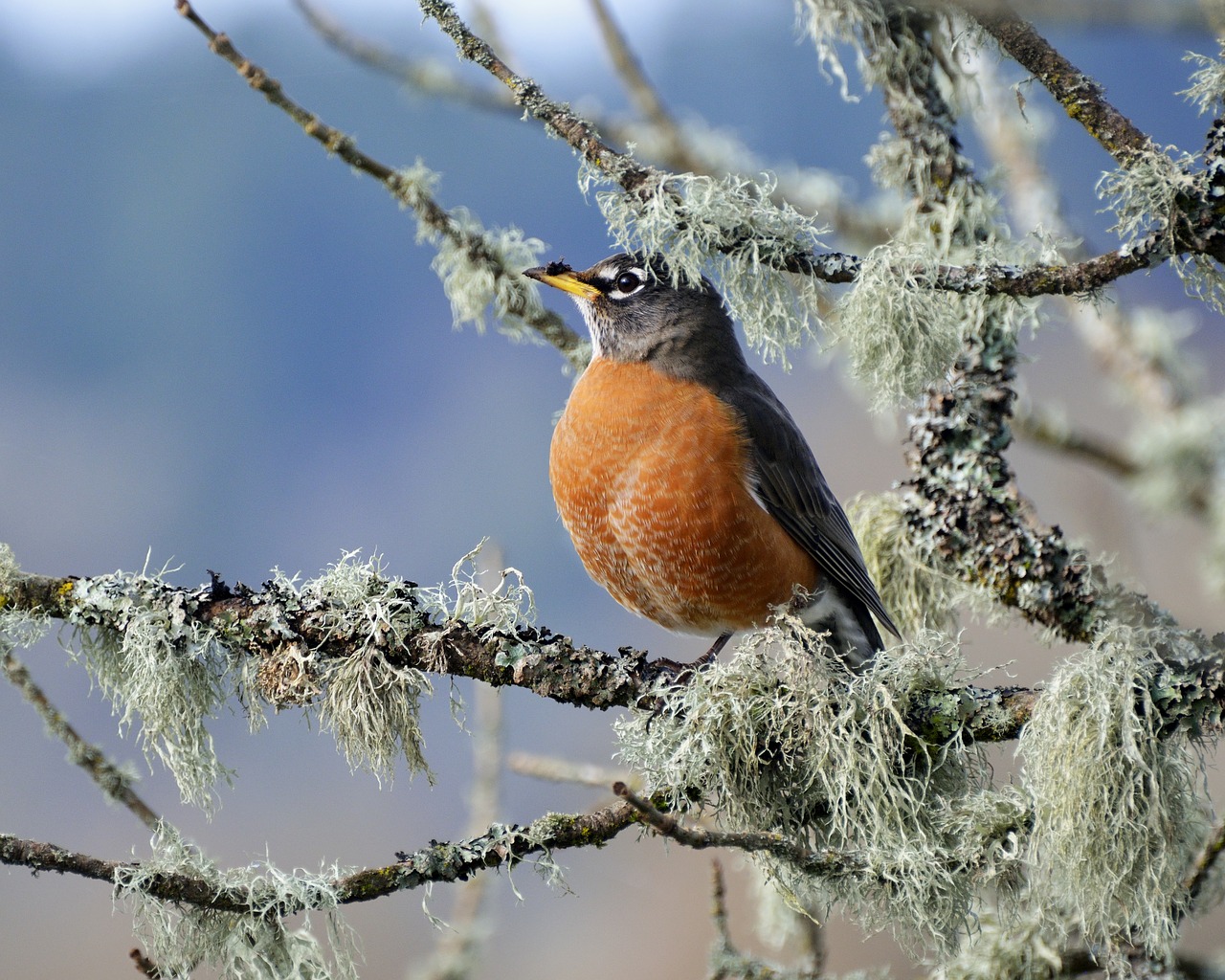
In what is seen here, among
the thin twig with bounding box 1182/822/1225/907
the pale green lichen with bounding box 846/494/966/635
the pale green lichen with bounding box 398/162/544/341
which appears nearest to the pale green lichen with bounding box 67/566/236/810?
the pale green lichen with bounding box 398/162/544/341

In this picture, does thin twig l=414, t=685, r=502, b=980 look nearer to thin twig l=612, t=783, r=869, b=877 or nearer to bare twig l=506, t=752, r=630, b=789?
bare twig l=506, t=752, r=630, b=789

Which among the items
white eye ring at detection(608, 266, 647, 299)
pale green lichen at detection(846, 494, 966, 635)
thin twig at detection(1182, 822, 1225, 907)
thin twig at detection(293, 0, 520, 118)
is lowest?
thin twig at detection(1182, 822, 1225, 907)

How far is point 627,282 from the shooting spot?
11.5 feet

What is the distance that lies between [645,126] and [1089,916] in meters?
2.74

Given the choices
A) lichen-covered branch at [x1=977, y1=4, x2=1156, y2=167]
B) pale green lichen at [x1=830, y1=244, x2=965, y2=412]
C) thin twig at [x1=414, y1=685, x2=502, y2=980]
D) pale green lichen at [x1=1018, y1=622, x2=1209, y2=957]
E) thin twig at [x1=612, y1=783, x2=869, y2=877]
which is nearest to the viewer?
thin twig at [x1=612, y1=783, x2=869, y2=877]

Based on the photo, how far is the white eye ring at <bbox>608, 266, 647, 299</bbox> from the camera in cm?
349

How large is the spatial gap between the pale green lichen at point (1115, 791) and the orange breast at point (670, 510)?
1042 mm

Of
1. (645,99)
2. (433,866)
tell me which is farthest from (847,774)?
(645,99)

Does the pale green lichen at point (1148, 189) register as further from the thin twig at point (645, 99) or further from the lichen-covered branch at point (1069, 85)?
the thin twig at point (645, 99)

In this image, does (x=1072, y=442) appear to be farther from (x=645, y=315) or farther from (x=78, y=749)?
(x=78, y=749)

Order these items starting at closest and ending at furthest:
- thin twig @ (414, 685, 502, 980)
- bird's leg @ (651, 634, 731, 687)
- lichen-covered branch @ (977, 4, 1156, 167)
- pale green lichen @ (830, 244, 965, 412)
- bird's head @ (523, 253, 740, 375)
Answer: lichen-covered branch @ (977, 4, 1156, 167)
bird's leg @ (651, 634, 731, 687)
pale green lichen @ (830, 244, 965, 412)
thin twig @ (414, 685, 502, 980)
bird's head @ (523, 253, 740, 375)

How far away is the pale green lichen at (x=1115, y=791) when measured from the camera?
198cm

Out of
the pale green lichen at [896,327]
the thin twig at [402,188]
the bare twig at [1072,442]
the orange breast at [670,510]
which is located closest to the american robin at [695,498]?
the orange breast at [670,510]

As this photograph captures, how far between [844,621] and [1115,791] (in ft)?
4.07
